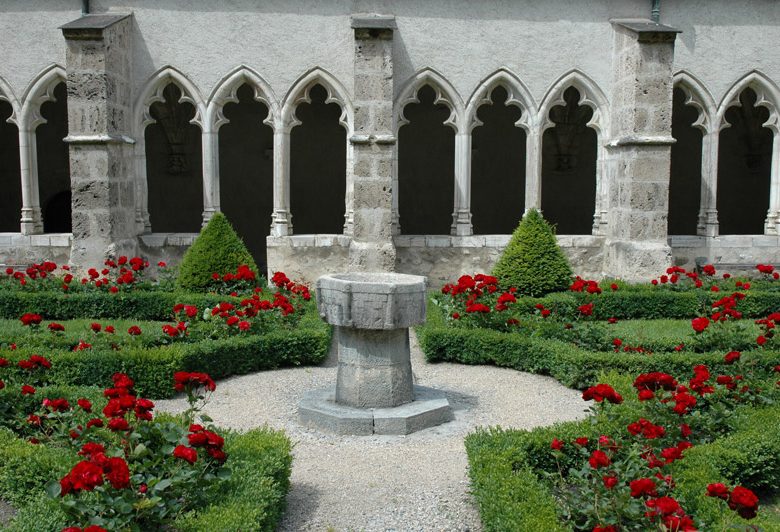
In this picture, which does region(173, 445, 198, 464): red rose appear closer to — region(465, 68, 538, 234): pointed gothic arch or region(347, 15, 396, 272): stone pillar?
region(347, 15, 396, 272): stone pillar

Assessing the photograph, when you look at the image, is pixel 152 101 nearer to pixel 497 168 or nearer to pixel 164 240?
pixel 164 240

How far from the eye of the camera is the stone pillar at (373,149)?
10742mm

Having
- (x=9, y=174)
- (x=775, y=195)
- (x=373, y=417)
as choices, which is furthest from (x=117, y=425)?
(x=9, y=174)

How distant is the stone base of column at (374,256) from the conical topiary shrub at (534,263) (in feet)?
5.08

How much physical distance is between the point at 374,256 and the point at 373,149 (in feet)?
4.82

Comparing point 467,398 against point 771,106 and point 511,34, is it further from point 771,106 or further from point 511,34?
point 771,106

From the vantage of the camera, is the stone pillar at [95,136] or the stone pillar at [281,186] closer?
the stone pillar at [95,136]

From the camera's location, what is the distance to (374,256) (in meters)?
11.0

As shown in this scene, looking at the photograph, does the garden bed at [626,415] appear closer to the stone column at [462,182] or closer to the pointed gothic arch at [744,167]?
the stone column at [462,182]

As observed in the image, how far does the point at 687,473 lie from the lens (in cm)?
433

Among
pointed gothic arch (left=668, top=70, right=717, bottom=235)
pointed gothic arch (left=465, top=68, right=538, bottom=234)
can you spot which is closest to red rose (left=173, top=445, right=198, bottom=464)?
pointed gothic arch (left=465, top=68, right=538, bottom=234)

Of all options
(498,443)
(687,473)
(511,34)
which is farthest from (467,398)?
(511,34)

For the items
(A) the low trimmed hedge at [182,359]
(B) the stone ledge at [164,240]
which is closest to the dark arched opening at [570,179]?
(B) the stone ledge at [164,240]

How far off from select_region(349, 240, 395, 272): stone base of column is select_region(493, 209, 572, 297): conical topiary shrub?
1.55 metres
